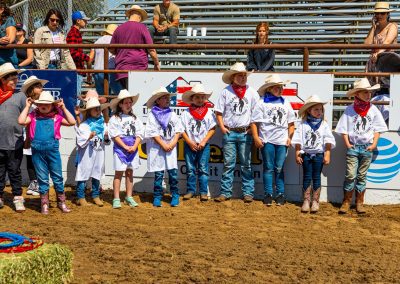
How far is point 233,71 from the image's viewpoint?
1210 cm

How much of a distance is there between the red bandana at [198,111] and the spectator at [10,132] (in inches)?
95.6

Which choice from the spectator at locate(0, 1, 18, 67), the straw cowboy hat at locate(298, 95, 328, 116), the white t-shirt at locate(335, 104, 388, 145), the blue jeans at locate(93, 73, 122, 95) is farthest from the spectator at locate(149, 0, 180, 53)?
the white t-shirt at locate(335, 104, 388, 145)

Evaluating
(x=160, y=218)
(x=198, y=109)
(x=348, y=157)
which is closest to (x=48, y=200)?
(x=160, y=218)

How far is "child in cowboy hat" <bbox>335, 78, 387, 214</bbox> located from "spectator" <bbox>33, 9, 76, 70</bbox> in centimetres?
504

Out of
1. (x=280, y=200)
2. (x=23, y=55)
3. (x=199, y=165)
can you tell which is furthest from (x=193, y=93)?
(x=23, y=55)

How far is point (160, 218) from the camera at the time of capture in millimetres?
11219

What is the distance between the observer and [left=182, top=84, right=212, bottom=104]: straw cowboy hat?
12.2m

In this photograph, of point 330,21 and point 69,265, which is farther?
point 330,21

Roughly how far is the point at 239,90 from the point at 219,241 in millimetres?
3116

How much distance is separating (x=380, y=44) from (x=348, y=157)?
1.90m

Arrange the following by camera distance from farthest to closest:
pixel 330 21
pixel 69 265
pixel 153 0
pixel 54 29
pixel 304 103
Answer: pixel 153 0, pixel 330 21, pixel 54 29, pixel 304 103, pixel 69 265

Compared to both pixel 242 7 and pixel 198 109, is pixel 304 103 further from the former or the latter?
pixel 242 7

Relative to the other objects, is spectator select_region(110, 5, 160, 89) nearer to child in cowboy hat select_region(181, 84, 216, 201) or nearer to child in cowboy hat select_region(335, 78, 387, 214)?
child in cowboy hat select_region(181, 84, 216, 201)

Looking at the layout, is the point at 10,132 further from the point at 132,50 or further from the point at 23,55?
the point at 23,55
